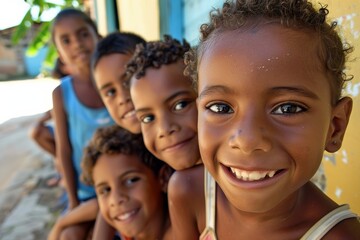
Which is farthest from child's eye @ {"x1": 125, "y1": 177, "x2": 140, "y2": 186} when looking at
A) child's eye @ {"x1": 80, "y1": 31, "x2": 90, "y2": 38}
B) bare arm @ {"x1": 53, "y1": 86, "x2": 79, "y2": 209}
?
child's eye @ {"x1": 80, "y1": 31, "x2": 90, "y2": 38}

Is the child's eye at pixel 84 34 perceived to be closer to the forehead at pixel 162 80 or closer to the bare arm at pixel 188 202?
the forehead at pixel 162 80

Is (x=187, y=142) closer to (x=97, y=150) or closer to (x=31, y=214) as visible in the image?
(x=97, y=150)

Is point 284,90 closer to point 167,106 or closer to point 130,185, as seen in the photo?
point 167,106

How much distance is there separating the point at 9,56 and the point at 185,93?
17083 millimetres

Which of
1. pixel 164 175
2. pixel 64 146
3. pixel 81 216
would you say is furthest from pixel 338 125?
pixel 64 146

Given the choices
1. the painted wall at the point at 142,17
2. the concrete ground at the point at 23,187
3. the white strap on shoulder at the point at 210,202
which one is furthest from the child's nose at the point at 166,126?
the concrete ground at the point at 23,187

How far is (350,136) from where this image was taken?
118 cm

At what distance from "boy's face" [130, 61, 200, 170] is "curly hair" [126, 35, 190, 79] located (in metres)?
0.02

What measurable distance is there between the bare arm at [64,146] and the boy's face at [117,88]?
936 mm

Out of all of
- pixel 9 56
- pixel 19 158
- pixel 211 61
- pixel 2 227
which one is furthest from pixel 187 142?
pixel 9 56

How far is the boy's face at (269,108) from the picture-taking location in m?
0.76

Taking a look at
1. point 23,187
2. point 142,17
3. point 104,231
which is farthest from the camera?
point 23,187

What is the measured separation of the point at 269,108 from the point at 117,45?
117 cm

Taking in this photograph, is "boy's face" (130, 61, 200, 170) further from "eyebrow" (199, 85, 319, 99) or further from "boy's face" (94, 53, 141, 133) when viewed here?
"eyebrow" (199, 85, 319, 99)
